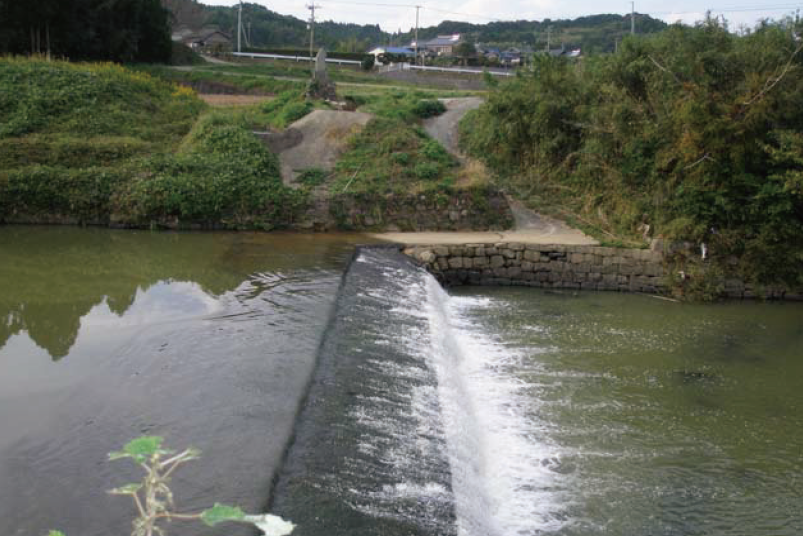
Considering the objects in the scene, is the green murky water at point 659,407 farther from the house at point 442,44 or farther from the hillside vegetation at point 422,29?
the house at point 442,44

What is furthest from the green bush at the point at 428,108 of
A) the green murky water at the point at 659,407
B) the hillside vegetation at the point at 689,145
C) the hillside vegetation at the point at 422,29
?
the hillside vegetation at the point at 422,29

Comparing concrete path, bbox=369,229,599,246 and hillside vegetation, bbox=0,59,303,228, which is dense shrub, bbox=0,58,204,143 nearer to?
hillside vegetation, bbox=0,59,303,228

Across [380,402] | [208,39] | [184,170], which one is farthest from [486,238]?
[208,39]

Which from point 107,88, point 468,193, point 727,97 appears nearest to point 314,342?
point 468,193

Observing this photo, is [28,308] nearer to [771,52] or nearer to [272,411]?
[272,411]

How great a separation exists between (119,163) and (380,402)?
11722 millimetres

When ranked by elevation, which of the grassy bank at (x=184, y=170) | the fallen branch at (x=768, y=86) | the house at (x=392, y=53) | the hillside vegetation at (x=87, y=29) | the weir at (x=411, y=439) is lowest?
the weir at (x=411, y=439)

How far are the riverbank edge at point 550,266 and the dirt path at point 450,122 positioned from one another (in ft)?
17.7

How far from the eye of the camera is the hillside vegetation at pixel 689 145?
1364cm

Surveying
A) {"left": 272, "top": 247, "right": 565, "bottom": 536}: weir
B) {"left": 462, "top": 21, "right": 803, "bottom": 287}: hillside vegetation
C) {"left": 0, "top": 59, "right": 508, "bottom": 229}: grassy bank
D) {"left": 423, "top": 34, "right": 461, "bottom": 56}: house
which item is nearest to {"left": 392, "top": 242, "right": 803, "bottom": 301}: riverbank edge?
{"left": 462, "top": 21, "right": 803, "bottom": 287}: hillside vegetation

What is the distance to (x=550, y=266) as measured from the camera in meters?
14.4

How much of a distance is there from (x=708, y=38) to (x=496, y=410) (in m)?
10.1

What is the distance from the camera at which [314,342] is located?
8.30 m

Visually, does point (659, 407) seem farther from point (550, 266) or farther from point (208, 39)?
point (208, 39)
